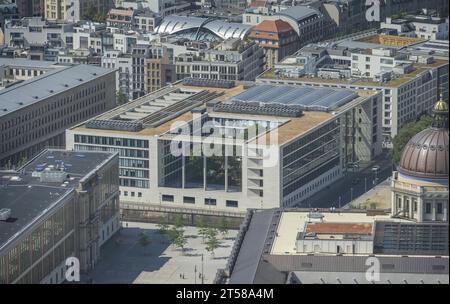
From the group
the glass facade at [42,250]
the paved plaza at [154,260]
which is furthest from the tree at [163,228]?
the glass facade at [42,250]

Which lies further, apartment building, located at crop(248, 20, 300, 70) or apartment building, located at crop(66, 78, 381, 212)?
apartment building, located at crop(248, 20, 300, 70)

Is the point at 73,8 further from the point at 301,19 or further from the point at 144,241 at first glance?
the point at 144,241

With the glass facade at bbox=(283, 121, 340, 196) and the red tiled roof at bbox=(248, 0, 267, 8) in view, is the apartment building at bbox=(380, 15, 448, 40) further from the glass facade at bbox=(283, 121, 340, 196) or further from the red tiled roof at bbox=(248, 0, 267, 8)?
the glass facade at bbox=(283, 121, 340, 196)

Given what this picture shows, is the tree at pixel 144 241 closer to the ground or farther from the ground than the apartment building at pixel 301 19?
closer to the ground

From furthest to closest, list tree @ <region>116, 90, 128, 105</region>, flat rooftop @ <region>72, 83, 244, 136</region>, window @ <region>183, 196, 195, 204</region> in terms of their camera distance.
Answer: tree @ <region>116, 90, 128, 105</region>, flat rooftop @ <region>72, 83, 244, 136</region>, window @ <region>183, 196, 195, 204</region>

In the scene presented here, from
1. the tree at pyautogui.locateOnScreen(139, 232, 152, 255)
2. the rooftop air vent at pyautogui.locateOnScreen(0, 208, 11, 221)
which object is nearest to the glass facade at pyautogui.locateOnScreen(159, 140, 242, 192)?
the tree at pyautogui.locateOnScreen(139, 232, 152, 255)

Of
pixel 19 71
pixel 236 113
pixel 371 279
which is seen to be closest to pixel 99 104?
pixel 19 71

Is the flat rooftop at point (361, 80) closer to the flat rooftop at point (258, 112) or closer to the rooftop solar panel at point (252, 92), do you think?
the flat rooftop at point (258, 112)
